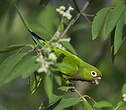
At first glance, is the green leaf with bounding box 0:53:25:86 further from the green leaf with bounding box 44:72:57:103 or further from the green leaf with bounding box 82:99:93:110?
the green leaf with bounding box 82:99:93:110

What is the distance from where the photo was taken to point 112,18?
1.87 meters

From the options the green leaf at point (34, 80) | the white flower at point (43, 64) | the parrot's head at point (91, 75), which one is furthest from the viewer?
the parrot's head at point (91, 75)

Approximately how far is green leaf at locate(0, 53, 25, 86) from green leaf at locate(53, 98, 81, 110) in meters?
0.25

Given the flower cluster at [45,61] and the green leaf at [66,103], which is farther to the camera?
the green leaf at [66,103]

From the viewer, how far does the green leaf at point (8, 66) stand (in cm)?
153

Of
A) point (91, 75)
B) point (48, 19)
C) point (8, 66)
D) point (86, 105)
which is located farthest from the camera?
point (48, 19)

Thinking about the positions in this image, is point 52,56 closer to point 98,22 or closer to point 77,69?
point 77,69

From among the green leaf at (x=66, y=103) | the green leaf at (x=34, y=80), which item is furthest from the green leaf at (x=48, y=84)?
the green leaf at (x=66, y=103)

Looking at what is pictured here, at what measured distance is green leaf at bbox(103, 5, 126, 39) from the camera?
6.03 feet

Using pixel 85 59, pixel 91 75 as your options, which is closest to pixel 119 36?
pixel 91 75

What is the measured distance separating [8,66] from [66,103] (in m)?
0.27

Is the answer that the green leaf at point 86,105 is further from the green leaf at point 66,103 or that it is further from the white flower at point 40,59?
the white flower at point 40,59

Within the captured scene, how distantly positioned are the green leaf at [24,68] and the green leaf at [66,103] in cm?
25

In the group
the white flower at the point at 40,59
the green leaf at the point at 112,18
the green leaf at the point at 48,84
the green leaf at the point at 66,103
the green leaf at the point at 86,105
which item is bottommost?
the green leaf at the point at 86,105
